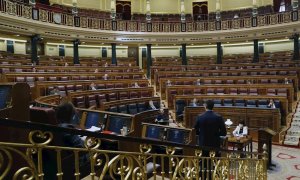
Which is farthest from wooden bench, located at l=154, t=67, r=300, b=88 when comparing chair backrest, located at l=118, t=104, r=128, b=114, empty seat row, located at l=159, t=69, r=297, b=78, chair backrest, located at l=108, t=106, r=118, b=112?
chair backrest, located at l=108, t=106, r=118, b=112

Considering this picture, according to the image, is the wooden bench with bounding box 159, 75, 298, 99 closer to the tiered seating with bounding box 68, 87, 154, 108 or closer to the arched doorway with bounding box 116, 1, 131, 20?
the tiered seating with bounding box 68, 87, 154, 108

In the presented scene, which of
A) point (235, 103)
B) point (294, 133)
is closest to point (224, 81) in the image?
point (235, 103)

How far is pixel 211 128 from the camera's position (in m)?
3.77

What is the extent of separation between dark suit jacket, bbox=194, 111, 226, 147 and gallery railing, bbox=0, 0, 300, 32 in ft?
33.6

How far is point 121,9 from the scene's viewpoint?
66.7ft

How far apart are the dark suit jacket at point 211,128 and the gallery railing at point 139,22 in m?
10.2

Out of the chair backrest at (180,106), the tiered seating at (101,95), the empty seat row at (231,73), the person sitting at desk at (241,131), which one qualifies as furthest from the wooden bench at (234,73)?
the person sitting at desk at (241,131)

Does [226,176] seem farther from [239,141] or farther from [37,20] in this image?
[37,20]

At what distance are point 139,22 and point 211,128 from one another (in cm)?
1436

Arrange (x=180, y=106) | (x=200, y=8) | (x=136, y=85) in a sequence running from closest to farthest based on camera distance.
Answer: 1. (x=180, y=106)
2. (x=136, y=85)
3. (x=200, y=8)

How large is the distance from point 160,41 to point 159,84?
18.0ft

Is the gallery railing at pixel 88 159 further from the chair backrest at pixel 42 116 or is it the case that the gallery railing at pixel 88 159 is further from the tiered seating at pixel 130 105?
the tiered seating at pixel 130 105

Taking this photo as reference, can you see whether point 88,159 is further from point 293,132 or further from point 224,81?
point 224,81

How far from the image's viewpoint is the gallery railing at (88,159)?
1.15 m
